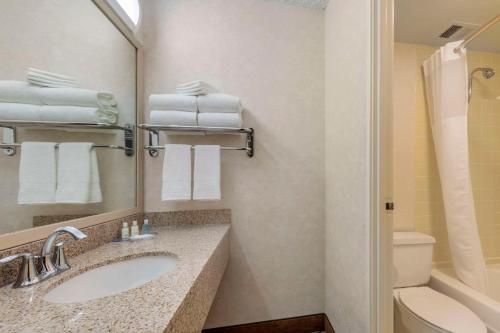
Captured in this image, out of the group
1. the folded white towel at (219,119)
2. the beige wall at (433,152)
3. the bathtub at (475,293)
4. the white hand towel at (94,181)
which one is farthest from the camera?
the beige wall at (433,152)

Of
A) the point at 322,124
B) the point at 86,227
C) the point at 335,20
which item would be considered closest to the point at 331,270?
the point at 322,124

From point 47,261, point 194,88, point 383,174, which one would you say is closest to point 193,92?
point 194,88

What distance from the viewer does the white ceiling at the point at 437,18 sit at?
1.26 meters

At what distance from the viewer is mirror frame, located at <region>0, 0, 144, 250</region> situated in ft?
2.13

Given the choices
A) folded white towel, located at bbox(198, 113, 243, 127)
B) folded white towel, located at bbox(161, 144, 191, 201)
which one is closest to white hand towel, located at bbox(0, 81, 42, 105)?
folded white towel, located at bbox(161, 144, 191, 201)

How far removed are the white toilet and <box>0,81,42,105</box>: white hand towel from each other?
1997 millimetres

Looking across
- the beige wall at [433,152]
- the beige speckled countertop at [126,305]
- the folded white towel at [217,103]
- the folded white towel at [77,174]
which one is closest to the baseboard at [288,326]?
the beige speckled countertop at [126,305]

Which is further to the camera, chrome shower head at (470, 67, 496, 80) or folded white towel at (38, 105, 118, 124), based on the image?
chrome shower head at (470, 67, 496, 80)

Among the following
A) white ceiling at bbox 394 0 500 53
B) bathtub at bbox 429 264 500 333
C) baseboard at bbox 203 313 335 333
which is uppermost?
white ceiling at bbox 394 0 500 53

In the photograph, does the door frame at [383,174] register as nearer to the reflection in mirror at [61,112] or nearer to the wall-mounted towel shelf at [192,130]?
the wall-mounted towel shelf at [192,130]

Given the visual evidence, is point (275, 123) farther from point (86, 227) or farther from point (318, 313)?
point (318, 313)

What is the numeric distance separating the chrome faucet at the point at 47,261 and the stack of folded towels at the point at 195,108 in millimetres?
683

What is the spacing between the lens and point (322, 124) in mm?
1418

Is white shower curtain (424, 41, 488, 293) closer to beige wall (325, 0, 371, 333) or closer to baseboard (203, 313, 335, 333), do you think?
beige wall (325, 0, 371, 333)
